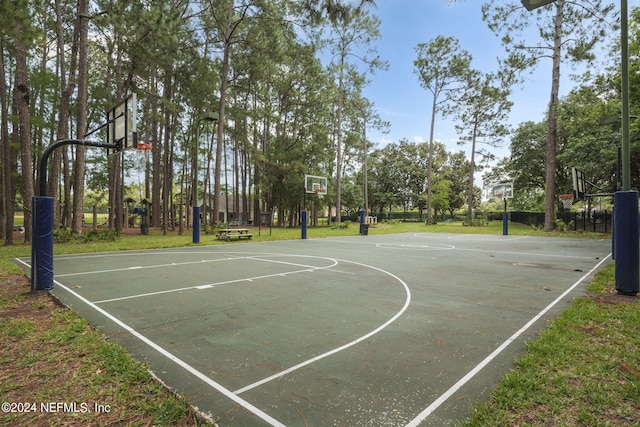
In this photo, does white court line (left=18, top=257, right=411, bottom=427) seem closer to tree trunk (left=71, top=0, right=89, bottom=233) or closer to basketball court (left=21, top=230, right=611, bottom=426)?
basketball court (left=21, top=230, right=611, bottom=426)

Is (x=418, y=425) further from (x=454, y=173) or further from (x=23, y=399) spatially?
(x=454, y=173)

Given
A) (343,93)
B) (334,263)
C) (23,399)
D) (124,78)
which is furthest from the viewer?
(343,93)

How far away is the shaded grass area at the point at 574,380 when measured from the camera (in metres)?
1.93

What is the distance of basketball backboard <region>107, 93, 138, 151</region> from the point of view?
590 centimetres

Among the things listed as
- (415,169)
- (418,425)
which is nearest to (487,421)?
(418,425)

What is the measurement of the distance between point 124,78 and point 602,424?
22.7 meters

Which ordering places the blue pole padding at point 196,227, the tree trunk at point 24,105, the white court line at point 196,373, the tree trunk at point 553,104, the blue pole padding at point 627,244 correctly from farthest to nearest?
the tree trunk at point 553,104, the blue pole padding at point 196,227, the tree trunk at point 24,105, the blue pole padding at point 627,244, the white court line at point 196,373

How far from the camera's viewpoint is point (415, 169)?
4669cm

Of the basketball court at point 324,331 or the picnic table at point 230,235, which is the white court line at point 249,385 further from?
the picnic table at point 230,235

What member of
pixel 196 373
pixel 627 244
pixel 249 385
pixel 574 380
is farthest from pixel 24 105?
pixel 627 244

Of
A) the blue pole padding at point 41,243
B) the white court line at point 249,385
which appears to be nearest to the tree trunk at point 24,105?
the blue pole padding at point 41,243

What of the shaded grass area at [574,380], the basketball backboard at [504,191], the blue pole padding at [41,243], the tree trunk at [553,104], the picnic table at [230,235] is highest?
the tree trunk at [553,104]

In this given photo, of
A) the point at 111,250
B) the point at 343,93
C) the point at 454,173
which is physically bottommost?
the point at 111,250

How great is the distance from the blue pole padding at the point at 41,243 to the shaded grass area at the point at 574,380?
6094 mm
